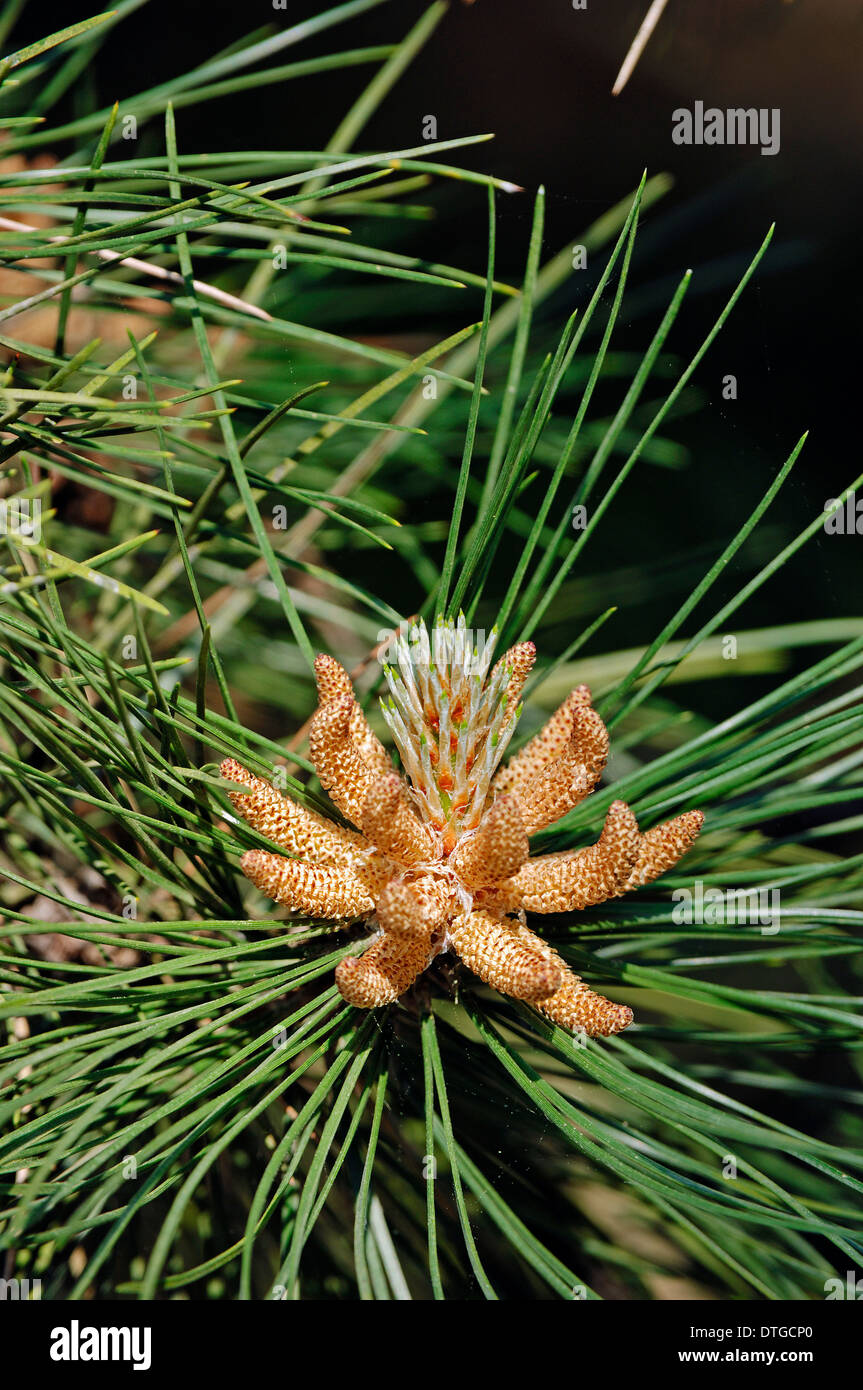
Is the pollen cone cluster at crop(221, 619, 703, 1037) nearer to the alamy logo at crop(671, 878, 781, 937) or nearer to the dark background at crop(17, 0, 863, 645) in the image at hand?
the alamy logo at crop(671, 878, 781, 937)

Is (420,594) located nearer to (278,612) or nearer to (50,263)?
(278,612)
